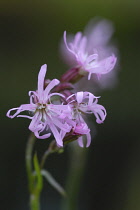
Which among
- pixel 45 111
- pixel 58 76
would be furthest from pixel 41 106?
pixel 58 76

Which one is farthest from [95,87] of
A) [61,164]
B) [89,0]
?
[89,0]

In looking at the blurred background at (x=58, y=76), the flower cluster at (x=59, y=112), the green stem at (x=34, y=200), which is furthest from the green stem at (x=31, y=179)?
the blurred background at (x=58, y=76)

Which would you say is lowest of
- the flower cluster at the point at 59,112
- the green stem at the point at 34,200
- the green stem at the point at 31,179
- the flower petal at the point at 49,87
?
the green stem at the point at 34,200

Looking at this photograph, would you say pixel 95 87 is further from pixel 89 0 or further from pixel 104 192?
pixel 89 0

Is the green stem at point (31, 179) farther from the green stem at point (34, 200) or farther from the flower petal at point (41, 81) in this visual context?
the flower petal at point (41, 81)

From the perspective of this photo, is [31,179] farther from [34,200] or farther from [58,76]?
[58,76]

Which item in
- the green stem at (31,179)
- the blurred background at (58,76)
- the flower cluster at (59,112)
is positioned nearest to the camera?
the flower cluster at (59,112)

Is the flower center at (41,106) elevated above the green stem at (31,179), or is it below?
above

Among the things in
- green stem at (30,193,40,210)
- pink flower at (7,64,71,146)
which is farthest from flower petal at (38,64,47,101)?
green stem at (30,193,40,210)
